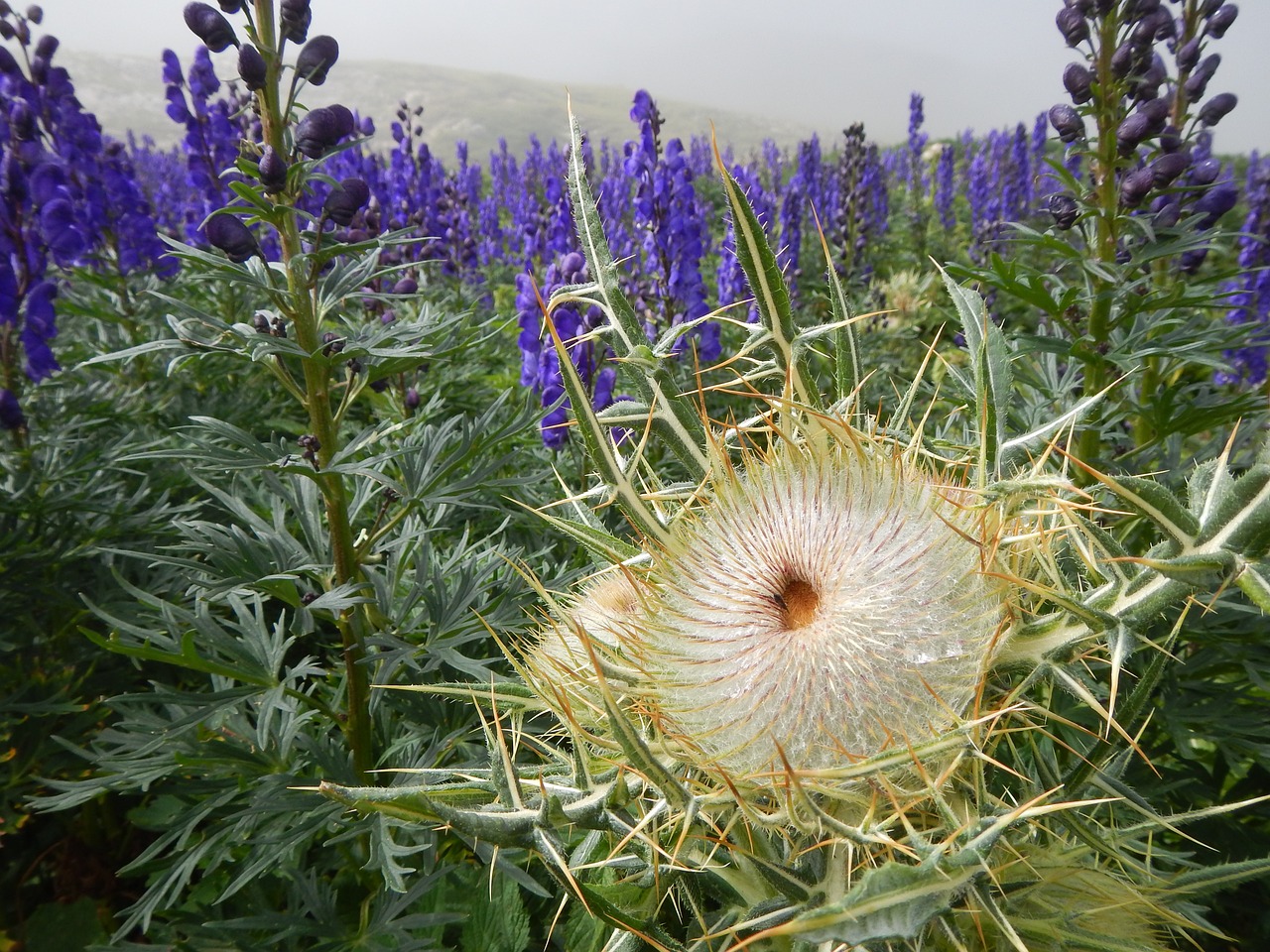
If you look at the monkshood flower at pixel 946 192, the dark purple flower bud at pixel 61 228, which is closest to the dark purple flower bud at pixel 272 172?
the dark purple flower bud at pixel 61 228

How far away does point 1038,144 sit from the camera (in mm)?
11000

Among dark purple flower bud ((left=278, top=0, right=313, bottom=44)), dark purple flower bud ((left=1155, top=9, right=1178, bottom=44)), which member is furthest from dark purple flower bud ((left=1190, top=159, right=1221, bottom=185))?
dark purple flower bud ((left=278, top=0, right=313, bottom=44))

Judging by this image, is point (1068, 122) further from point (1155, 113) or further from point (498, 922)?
point (498, 922)

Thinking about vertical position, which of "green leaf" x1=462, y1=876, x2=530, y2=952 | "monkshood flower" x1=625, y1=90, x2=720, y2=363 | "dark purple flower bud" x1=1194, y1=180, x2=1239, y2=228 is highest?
"dark purple flower bud" x1=1194, y1=180, x2=1239, y2=228

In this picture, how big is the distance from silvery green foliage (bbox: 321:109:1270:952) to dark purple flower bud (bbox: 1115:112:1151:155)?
1553mm

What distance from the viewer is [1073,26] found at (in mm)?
1892

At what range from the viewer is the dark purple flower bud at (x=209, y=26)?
1525 millimetres

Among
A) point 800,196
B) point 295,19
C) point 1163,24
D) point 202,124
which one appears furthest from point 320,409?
point 800,196

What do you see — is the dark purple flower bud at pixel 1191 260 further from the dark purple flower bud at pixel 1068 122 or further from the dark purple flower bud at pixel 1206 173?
the dark purple flower bud at pixel 1068 122

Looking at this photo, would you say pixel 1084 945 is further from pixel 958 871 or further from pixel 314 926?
pixel 314 926

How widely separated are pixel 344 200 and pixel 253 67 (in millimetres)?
326

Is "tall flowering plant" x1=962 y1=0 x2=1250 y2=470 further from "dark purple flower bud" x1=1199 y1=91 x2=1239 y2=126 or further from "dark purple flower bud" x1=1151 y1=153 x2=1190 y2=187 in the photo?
"dark purple flower bud" x1=1199 y1=91 x2=1239 y2=126

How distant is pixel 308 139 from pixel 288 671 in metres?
1.07

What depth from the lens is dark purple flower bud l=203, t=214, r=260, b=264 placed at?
148 centimetres
